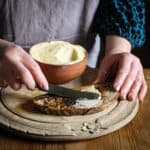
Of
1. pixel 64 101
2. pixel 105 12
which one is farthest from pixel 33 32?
pixel 64 101

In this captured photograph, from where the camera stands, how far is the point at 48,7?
928 mm

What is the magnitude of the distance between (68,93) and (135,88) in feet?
0.49

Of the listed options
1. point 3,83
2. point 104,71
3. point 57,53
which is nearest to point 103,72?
point 104,71

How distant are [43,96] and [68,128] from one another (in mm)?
94

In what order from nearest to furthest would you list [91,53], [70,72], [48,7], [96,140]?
[96,140] < [70,72] < [48,7] < [91,53]

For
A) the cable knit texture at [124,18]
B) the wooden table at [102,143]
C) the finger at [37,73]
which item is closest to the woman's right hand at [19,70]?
the finger at [37,73]

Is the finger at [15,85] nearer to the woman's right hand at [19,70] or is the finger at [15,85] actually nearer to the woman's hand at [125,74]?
the woman's right hand at [19,70]

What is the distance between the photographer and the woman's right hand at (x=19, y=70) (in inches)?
28.2

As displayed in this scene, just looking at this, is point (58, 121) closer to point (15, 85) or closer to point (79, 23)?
point (15, 85)

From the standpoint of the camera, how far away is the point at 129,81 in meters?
0.80

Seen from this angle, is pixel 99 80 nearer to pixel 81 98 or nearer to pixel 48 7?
pixel 81 98

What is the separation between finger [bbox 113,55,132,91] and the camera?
78 centimetres

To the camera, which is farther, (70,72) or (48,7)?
(48,7)

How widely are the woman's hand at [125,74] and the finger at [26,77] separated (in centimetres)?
16
